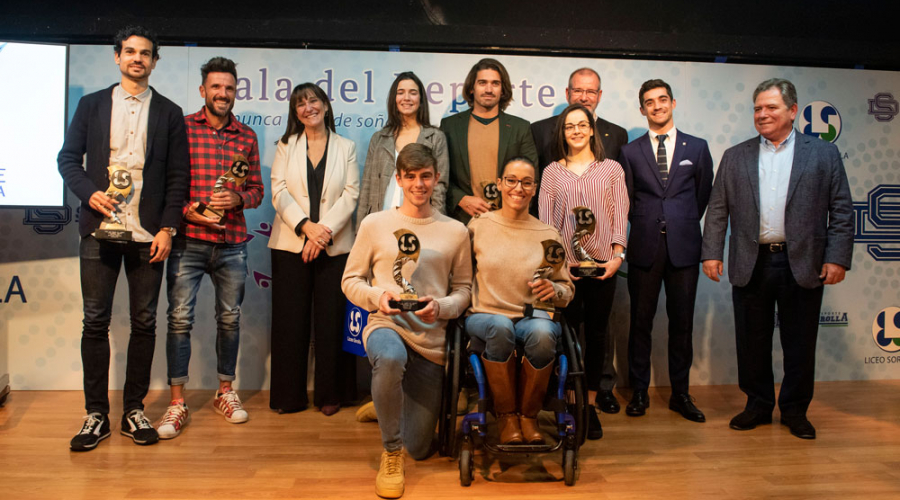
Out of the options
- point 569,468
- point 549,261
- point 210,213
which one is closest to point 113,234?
point 210,213

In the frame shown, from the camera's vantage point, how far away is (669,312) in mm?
3678

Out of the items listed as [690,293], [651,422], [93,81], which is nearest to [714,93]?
[690,293]

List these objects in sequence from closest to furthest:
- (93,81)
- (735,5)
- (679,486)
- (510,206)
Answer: (679,486)
(510,206)
(93,81)
(735,5)

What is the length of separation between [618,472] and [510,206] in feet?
3.98

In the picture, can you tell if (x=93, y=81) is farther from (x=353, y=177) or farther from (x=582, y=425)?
(x=582, y=425)

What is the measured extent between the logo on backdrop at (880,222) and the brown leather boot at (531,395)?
3.14 m

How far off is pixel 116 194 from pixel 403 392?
1.59 meters

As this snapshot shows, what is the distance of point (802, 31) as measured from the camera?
4.44 metres

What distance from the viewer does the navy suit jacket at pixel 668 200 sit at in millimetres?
3551

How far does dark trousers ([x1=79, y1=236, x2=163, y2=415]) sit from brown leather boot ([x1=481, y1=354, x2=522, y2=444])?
168cm

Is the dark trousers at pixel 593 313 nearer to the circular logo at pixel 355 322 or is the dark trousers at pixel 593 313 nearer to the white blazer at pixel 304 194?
the circular logo at pixel 355 322

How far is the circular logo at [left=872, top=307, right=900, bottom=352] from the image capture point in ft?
14.8

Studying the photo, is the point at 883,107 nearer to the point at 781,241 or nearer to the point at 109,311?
the point at 781,241

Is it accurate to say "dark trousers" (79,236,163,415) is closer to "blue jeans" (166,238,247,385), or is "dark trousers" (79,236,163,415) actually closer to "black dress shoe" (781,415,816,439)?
"blue jeans" (166,238,247,385)
